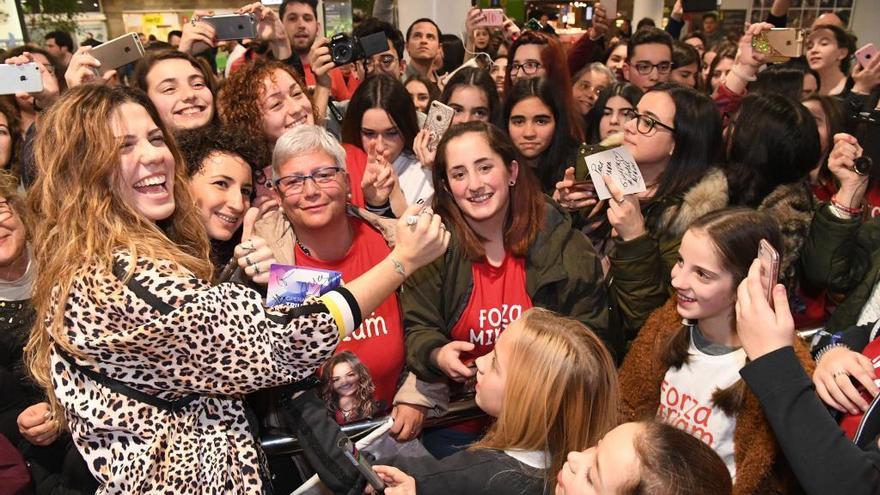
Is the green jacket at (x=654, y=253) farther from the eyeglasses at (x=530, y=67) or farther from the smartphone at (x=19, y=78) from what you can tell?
the smartphone at (x=19, y=78)

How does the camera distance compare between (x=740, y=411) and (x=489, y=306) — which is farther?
(x=489, y=306)

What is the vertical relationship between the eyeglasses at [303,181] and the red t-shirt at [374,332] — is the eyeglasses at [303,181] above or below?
above

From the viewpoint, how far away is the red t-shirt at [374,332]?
2090mm

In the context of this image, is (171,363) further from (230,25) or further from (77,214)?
(230,25)

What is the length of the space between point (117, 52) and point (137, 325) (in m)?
2.09

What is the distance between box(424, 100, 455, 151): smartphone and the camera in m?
2.72

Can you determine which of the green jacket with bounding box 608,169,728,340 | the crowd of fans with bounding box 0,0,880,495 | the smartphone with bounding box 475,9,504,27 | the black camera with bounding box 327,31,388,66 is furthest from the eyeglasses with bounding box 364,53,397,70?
the green jacket with bounding box 608,169,728,340

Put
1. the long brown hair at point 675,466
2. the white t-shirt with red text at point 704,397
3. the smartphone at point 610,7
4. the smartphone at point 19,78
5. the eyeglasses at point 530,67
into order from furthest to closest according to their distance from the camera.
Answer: the smartphone at point 610,7
the eyeglasses at point 530,67
the smartphone at point 19,78
the white t-shirt with red text at point 704,397
the long brown hair at point 675,466

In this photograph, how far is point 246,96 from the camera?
107 inches

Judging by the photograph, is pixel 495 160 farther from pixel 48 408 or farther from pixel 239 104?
pixel 48 408

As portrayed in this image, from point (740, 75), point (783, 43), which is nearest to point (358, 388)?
point (740, 75)

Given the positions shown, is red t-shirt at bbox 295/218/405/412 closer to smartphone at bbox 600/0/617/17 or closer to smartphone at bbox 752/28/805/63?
smartphone at bbox 752/28/805/63

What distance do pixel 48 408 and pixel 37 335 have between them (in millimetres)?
428

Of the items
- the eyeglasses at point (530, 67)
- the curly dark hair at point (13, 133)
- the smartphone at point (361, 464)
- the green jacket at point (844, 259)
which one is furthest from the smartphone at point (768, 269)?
the curly dark hair at point (13, 133)
